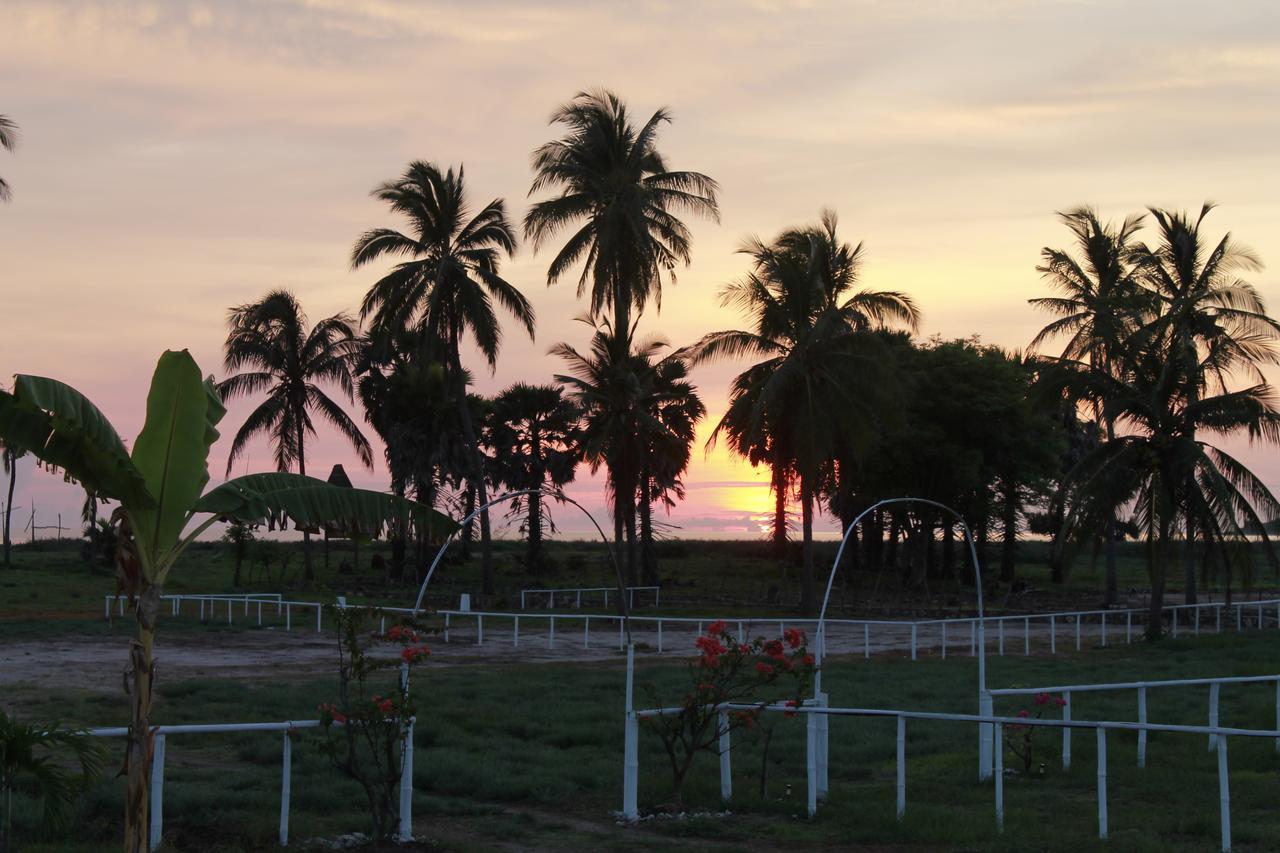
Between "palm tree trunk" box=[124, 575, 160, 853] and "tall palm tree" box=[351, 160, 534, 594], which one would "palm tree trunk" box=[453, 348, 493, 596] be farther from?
"palm tree trunk" box=[124, 575, 160, 853]

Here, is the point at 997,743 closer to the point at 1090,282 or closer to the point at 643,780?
the point at 643,780

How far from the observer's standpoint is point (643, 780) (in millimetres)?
14078

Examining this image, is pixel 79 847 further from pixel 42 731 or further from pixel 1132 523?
pixel 1132 523

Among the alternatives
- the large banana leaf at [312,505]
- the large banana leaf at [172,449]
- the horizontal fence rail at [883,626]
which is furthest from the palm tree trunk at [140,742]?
the horizontal fence rail at [883,626]

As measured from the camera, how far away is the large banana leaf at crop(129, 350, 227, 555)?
33.3 ft

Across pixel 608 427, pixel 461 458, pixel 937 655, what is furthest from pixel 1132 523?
pixel 461 458

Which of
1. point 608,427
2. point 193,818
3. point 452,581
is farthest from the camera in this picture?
point 452,581

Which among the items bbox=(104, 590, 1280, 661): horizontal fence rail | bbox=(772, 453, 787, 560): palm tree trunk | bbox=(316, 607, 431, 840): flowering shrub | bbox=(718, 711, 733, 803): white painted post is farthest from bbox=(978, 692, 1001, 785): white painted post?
bbox=(772, 453, 787, 560): palm tree trunk

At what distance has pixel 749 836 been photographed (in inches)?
462

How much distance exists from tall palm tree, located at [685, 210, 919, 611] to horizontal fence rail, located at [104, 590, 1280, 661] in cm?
646

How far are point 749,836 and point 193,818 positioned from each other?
16.3ft

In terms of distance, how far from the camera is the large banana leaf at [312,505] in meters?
10.6

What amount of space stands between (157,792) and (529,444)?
50818mm

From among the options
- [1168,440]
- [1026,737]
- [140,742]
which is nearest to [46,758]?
[140,742]
